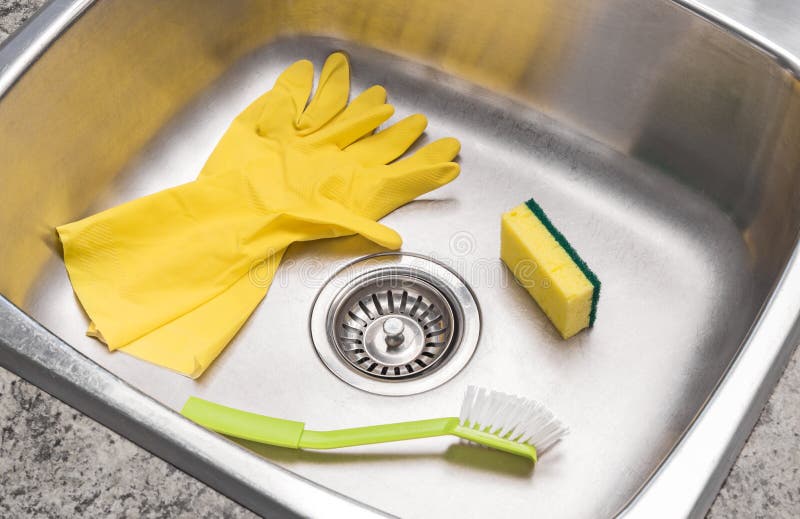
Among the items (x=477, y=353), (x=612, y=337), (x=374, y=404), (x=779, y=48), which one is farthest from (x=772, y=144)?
(x=374, y=404)

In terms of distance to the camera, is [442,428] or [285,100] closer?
[442,428]

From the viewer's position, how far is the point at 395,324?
0.96 m

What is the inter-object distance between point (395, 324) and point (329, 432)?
17 cm

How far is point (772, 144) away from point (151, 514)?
71 cm

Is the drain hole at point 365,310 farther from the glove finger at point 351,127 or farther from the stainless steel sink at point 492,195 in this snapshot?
the glove finger at point 351,127

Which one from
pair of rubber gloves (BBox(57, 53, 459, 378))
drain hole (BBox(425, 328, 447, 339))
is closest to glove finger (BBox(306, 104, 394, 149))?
pair of rubber gloves (BBox(57, 53, 459, 378))

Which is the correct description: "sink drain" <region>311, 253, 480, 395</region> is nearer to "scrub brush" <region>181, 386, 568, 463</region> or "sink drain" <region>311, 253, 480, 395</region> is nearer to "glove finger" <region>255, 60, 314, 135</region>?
"scrub brush" <region>181, 386, 568, 463</region>

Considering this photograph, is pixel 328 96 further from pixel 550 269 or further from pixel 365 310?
pixel 550 269

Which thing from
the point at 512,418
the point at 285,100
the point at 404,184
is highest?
the point at 285,100

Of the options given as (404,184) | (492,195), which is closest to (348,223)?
(404,184)

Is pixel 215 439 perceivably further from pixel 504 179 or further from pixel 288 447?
pixel 504 179

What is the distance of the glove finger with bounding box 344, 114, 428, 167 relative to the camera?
1055mm

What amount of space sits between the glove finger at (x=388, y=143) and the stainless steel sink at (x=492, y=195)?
0.15 ft

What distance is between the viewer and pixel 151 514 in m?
0.59
